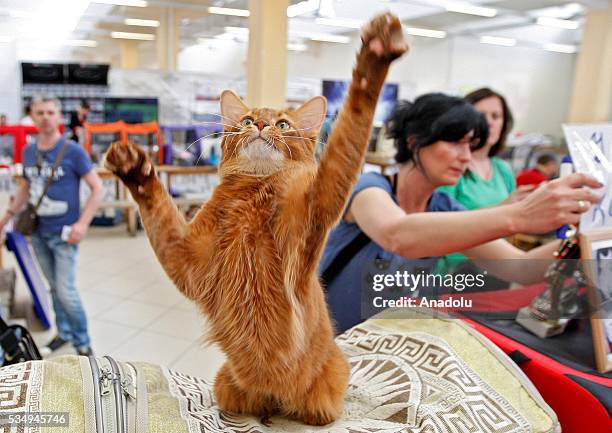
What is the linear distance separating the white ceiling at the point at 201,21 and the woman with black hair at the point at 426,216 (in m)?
0.37

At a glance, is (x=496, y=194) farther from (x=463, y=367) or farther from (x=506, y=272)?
(x=463, y=367)

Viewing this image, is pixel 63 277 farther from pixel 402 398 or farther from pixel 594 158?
pixel 594 158

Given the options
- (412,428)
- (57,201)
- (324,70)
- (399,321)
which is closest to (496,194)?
(399,321)

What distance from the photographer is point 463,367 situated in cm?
83

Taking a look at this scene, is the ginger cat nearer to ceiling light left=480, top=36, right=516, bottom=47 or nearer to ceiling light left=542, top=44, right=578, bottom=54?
ceiling light left=480, top=36, right=516, bottom=47

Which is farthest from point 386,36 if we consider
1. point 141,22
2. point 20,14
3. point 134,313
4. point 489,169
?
point 141,22

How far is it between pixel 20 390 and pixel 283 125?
50 centimetres

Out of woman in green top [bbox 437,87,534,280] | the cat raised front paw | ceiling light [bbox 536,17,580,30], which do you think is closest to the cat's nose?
the cat raised front paw

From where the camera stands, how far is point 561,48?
398 inches

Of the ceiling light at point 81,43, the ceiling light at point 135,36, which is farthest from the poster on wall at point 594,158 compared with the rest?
the ceiling light at point 135,36

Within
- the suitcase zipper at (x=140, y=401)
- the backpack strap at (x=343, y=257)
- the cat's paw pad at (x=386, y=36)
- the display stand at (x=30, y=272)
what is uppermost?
the cat's paw pad at (x=386, y=36)

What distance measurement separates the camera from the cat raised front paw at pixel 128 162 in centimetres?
63

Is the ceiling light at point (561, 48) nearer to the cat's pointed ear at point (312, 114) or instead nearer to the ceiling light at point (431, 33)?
the ceiling light at point (431, 33)

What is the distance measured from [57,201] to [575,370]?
235 centimetres
